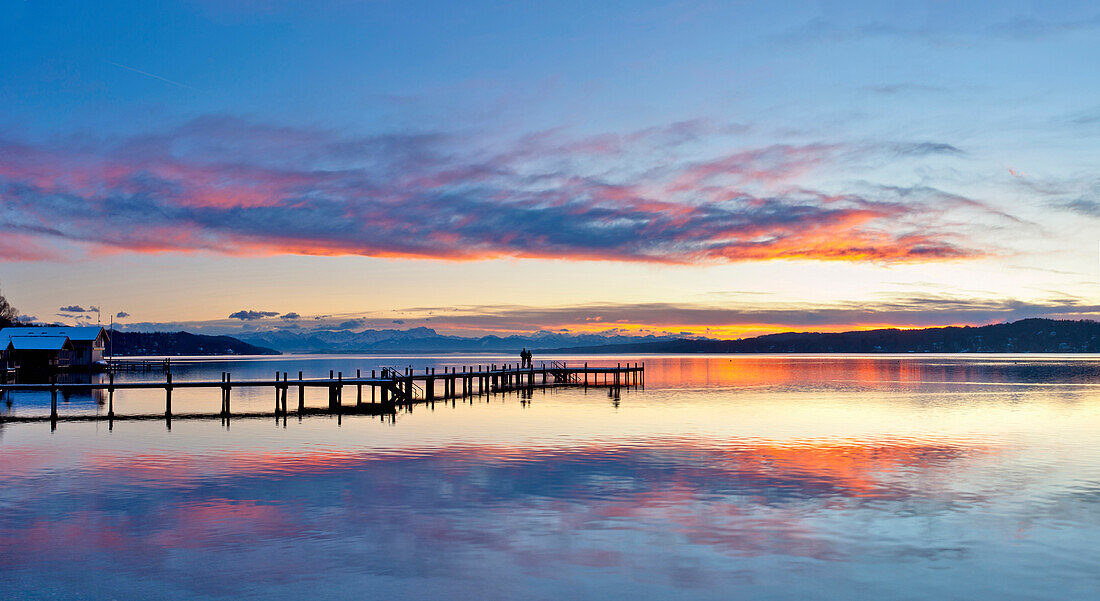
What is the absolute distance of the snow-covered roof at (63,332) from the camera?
105 metres

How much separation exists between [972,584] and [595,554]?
7.10 meters

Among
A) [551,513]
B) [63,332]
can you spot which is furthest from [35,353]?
[551,513]

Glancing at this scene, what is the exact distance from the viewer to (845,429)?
1658 inches

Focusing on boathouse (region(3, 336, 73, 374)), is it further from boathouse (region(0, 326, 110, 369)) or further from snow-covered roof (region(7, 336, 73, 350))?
boathouse (region(0, 326, 110, 369))

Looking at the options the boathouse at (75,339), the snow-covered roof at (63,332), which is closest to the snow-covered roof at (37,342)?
the boathouse at (75,339)

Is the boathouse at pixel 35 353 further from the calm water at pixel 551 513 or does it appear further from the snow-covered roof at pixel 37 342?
the calm water at pixel 551 513

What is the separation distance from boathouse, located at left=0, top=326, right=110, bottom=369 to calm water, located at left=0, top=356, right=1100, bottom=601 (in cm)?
7506

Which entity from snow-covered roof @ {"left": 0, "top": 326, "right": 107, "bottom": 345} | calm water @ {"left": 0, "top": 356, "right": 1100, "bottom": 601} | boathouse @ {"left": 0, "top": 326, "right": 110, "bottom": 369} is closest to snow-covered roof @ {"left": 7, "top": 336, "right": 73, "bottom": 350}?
boathouse @ {"left": 0, "top": 326, "right": 110, "bottom": 369}

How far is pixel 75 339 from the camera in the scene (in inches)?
4402

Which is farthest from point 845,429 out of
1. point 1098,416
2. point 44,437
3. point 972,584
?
point 44,437

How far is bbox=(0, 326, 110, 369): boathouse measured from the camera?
344 ft

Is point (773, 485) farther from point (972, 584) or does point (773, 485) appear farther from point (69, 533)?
point (69, 533)

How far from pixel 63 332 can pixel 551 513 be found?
10978cm

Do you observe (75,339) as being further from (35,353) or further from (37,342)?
(35,353)
